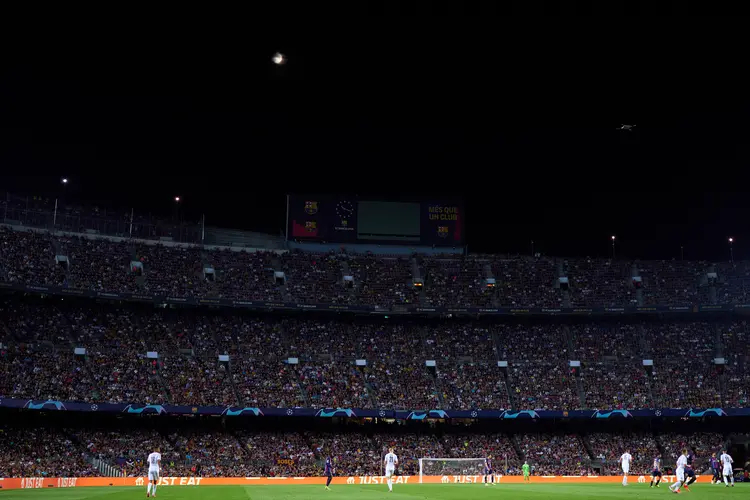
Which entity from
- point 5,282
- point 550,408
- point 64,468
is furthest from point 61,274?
point 550,408

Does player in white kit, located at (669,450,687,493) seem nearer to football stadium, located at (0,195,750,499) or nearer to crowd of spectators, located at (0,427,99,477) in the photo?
football stadium, located at (0,195,750,499)

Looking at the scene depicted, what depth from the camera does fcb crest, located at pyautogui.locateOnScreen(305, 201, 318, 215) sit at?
82.2m

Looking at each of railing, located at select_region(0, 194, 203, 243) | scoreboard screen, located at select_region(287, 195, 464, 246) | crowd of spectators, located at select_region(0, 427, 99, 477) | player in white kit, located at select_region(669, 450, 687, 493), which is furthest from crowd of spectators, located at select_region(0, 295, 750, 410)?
player in white kit, located at select_region(669, 450, 687, 493)

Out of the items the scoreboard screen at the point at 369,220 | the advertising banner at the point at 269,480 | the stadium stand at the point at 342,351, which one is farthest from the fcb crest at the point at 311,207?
the advertising banner at the point at 269,480

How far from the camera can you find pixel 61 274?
7100cm

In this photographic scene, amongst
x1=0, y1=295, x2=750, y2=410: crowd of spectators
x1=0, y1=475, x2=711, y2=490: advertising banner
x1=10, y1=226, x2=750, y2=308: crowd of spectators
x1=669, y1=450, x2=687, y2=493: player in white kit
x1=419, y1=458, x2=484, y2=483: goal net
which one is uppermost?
x1=10, y1=226, x2=750, y2=308: crowd of spectators

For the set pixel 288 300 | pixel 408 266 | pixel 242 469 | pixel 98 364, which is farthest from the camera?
pixel 408 266

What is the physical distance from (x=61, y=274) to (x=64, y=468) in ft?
68.8

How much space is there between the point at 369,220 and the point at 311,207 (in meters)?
6.50

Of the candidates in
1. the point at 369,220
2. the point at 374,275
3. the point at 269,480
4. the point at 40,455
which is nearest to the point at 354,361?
the point at 374,275

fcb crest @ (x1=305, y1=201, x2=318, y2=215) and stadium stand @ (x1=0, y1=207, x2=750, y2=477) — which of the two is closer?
stadium stand @ (x1=0, y1=207, x2=750, y2=477)

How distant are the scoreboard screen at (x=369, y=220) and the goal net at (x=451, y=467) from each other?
91.7 feet

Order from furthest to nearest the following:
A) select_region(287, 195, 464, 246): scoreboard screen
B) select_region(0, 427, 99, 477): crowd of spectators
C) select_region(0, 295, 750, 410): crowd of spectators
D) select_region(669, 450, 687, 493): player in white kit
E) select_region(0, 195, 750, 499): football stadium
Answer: select_region(287, 195, 464, 246): scoreboard screen → select_region(0, 295, 750, 410): crowd of spectators → select_region(0, 195, 750, 499): football stadium → select_region(0, 427, 99, 477): crowd of spectators → select_region(669, 450, 687, 493): player in white kit

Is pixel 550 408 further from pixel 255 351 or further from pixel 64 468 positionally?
pixel 64 468
